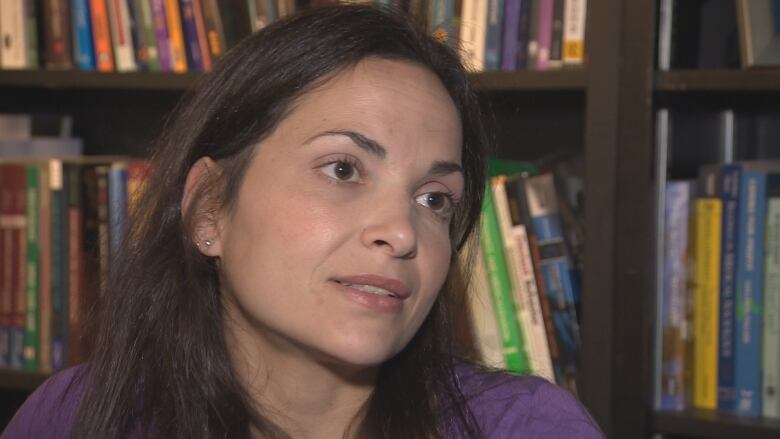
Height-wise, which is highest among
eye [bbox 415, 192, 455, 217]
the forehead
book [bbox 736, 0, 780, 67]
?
book [bbox 736, 0, 780, 67]

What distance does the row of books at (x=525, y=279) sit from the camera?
160 centimetres

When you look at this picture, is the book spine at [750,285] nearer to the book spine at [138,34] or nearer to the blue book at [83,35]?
the book spine at [138,34]

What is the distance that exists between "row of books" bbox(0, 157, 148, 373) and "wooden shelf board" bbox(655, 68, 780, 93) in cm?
94

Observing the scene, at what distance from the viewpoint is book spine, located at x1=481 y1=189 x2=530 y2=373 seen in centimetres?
162

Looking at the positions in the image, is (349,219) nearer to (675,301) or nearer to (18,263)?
(675,301)

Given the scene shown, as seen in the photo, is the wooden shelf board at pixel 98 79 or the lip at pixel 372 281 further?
the wooden shelf board at pixel 98 79

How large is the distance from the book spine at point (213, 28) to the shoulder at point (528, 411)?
32.5 inches

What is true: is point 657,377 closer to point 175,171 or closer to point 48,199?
point 175,171

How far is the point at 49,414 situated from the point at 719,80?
41.9 inches

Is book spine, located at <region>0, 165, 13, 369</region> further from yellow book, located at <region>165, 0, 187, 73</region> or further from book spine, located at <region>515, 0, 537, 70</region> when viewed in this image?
book spine, located at <region>515, 0, 537, 70</region>

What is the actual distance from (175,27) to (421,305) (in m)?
0.89

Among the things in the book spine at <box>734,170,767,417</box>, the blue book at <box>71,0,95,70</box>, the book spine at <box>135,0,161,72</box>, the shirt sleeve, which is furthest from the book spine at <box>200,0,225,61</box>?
the book spine at <box>734,170,767,417</box>

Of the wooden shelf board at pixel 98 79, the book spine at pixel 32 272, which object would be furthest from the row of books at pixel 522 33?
the book spine at pixel 32 272

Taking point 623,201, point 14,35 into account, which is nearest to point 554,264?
point 623,201
